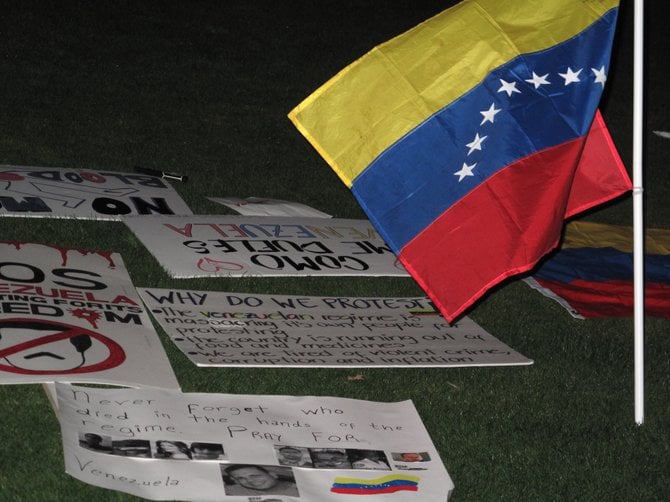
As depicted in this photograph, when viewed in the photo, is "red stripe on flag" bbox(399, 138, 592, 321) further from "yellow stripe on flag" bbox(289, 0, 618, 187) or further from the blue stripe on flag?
"yellow stripe on flag" bbox(289, 0, 618, 187)

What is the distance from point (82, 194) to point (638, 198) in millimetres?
2330

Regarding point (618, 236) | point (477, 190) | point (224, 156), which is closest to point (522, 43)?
point (477, 190)

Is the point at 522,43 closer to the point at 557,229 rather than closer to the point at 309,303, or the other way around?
the point at 557,229

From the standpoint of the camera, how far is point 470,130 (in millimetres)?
3143

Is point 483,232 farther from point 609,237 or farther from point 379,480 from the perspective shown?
point 609,237

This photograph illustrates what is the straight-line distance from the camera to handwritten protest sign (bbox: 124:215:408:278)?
4.20 meters

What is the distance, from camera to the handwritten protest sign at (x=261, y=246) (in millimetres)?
4195

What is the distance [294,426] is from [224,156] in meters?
2.68

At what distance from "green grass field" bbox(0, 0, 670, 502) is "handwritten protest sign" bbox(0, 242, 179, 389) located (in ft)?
0.27

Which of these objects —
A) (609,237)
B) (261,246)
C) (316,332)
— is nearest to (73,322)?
(316,332)

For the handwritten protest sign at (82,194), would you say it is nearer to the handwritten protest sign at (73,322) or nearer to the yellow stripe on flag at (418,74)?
the handwritten protest sign at (73,322)

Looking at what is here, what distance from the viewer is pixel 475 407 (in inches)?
135

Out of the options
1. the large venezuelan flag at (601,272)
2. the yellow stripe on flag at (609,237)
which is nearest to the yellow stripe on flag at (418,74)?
the large venezuelan flag at (601,272)

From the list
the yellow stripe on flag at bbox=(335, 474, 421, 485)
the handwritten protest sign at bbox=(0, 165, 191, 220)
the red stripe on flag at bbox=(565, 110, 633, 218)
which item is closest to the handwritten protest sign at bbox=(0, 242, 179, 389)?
the handwritten protest sign at bbox=(0, 165, 191, 220)
